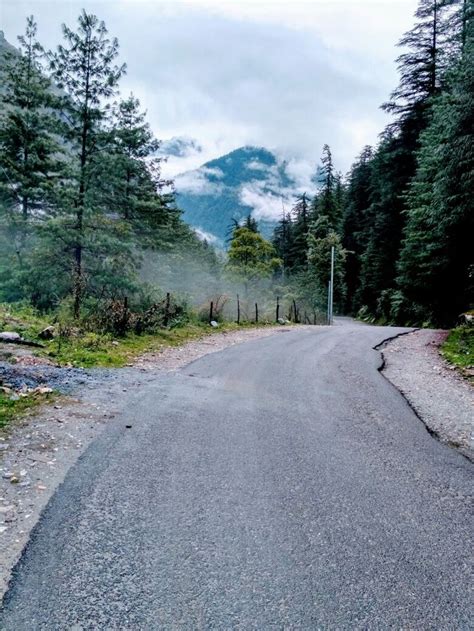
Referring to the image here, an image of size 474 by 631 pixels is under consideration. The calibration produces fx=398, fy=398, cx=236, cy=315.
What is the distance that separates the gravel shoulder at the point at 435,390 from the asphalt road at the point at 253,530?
0.36 m

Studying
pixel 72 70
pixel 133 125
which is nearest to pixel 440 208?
pixel 133 125

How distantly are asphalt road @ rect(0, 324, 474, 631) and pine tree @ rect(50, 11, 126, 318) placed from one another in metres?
11.7

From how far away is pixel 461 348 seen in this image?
1042 centimetres

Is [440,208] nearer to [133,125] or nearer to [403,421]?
[403,421]

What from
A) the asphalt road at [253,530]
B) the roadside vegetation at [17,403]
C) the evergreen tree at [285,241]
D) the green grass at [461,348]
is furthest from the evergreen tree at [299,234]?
the asphalt road at [253,530]

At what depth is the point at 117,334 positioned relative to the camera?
36.2 ft

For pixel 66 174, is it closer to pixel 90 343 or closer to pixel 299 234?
pixel 90 343

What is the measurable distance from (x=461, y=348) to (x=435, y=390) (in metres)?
4.12

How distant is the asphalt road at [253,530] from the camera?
2.14 m

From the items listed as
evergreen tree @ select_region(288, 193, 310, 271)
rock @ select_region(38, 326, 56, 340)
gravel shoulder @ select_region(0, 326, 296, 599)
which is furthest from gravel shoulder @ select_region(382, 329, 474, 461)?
evergreen tree @ select_region(288, 193, 310, 271)

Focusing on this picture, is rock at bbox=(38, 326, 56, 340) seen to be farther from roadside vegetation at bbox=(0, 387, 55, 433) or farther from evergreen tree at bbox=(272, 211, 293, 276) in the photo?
evergreen tree at bbox=(272, 211, 293, 276)

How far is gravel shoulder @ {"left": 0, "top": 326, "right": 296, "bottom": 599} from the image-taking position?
2883 millimetres

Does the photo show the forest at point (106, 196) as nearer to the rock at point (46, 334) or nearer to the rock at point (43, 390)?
the rock at point (46, 334)

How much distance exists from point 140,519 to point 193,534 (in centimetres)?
44
